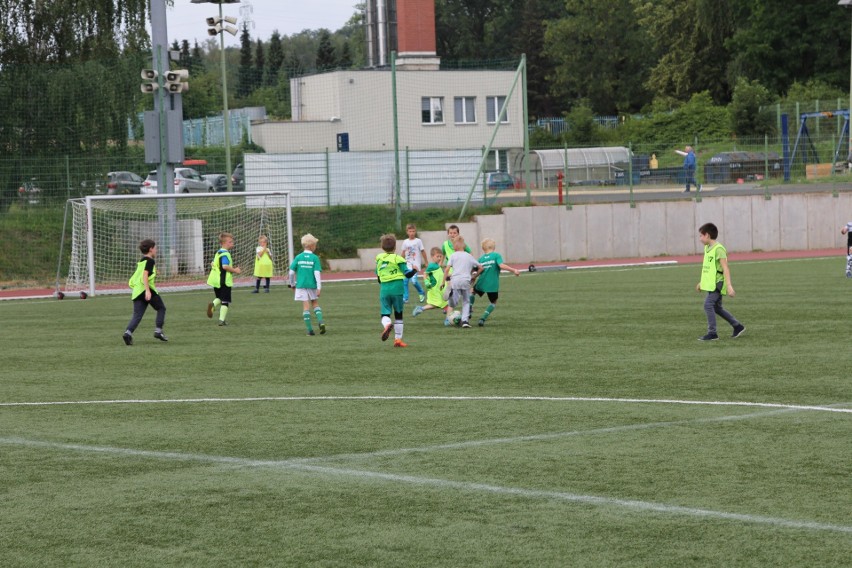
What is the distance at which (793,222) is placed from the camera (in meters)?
39.8

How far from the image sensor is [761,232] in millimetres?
39469

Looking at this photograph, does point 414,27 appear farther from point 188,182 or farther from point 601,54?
point 601,54

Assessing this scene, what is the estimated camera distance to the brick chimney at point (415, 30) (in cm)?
6725

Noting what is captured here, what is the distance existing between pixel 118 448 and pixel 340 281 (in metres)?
22.0

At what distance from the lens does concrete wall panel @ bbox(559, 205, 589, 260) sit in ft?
123

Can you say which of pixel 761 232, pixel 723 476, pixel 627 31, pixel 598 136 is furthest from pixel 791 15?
pixel 723 476

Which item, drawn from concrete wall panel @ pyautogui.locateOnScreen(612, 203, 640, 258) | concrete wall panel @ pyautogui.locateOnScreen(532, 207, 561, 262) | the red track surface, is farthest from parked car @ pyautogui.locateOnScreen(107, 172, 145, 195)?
concrete wall panel @ pyautogui.locateOnScreen(612, 203, 640, 258)

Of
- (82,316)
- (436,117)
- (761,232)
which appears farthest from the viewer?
(436,117)

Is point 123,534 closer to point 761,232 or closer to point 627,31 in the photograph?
point 761,232

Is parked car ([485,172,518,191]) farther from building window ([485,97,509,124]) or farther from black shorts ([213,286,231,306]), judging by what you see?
building window ([485,97,509,124])

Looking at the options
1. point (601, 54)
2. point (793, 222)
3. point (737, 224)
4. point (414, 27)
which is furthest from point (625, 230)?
point (601, 54)

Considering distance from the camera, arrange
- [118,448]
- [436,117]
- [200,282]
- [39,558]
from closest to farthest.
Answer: [39,558] → [118,448] → [200,282] → [436,117]

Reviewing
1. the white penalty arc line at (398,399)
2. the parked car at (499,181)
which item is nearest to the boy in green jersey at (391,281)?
the white penalty arc line at (398,399)

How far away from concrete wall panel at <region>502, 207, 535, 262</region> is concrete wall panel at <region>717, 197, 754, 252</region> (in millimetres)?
6682
